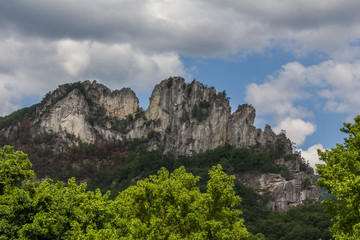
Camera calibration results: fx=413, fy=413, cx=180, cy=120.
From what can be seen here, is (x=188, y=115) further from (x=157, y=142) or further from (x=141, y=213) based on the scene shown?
(x=141, y=213)

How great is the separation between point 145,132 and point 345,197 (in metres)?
145

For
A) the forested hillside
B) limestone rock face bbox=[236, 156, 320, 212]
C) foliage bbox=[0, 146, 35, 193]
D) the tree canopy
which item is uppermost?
the forested hillside

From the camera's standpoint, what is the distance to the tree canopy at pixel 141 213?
21.2 meters

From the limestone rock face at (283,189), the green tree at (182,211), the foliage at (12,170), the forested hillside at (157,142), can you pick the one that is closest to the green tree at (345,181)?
the green tree at (182,211)

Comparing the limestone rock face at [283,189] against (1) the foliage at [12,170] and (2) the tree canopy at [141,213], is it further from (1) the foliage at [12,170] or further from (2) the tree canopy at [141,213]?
(1) the foliage at [12,170]

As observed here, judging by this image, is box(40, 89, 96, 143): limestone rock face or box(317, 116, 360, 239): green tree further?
box(40, 89, 96, 143): limestone rock face

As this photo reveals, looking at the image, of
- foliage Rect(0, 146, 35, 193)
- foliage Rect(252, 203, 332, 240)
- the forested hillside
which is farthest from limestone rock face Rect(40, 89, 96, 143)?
foliage Rect(0, 146, 35, 193)

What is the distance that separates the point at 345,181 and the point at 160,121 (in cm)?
14089

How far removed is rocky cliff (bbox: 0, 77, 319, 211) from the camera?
5659 inches

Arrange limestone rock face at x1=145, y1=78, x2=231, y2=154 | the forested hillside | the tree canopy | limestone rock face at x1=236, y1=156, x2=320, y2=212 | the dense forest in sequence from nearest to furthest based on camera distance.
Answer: the tree canopy
the dense forest
limestone rock face at x1=236, y1=156, x2=320, y2=212
the forested hillside
limestone rock face at x1=145, y1=78, x2=231, y2=154

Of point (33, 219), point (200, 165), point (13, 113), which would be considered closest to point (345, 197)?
point (33, 219)

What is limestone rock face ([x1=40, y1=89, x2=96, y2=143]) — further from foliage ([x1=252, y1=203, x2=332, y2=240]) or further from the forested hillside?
foliage ([x1=252, y1=203, x2=332, y2=240])

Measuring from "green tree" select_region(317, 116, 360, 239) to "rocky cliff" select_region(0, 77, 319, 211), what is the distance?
104 metres

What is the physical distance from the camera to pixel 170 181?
22.9m
